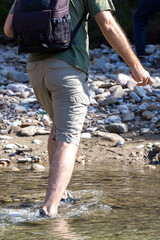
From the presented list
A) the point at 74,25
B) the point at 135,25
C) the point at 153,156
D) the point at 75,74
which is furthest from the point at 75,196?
the point at 135,25

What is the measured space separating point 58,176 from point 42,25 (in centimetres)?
95

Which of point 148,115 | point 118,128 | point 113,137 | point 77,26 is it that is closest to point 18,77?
point 148,115

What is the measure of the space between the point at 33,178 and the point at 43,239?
82.1 inches

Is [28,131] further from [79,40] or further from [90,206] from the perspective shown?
[79,40]

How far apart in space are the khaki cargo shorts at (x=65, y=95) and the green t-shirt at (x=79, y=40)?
0.03 metres

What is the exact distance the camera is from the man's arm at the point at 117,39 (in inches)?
129

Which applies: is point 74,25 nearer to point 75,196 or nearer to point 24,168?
point 75,196

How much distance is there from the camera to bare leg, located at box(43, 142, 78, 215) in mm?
3281

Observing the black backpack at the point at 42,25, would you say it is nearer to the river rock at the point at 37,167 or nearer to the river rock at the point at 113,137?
the river rock at the point at 37,167

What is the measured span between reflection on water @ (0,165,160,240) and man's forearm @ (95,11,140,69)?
1.01 m

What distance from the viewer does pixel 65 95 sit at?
3.32m

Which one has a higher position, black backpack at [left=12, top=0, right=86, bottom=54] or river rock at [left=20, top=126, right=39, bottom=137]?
black backpack at [left=12, top=0, right=86, bottom=54]

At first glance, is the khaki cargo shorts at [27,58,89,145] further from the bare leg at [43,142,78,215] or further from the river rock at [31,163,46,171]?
the river rock at [31,163,46,171]

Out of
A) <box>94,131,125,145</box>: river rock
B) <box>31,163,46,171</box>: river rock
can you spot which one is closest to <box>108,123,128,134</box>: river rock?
<box>94,131,125,145</box>: river rock
